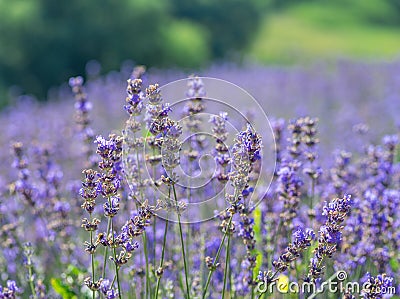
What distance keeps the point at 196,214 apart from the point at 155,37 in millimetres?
12446

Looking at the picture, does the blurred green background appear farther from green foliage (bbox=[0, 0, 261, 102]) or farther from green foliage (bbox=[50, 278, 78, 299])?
green foliage (bbox=[50, 278, 78, 299])

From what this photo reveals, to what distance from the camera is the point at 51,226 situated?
327 centimetres

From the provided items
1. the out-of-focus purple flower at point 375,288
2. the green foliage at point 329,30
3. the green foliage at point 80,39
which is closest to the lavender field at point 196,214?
the out-of-focus purple flower at point 375,288

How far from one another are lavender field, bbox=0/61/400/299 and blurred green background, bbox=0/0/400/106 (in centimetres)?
961

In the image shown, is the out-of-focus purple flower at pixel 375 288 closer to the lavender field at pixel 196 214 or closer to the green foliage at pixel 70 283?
the lavender field at pixel 196 214

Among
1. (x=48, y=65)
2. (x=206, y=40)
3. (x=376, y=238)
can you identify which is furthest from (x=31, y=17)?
(x=376, y=238)

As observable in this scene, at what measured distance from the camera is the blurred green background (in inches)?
575

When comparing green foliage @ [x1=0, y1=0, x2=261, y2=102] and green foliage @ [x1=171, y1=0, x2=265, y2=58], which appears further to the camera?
green foliage @ [x1=171, y1=0, x2=265, y2=58]

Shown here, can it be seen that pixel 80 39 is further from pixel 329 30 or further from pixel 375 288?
pixel 375 288

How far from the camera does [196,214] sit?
4.20 m

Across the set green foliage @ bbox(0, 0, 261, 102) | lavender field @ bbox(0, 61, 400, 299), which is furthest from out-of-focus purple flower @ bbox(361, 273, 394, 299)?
green foliage @ bbox(0, 0, 261, 102)

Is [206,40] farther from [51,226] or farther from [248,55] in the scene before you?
[51,226]

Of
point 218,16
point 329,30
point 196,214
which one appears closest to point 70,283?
point 196,214

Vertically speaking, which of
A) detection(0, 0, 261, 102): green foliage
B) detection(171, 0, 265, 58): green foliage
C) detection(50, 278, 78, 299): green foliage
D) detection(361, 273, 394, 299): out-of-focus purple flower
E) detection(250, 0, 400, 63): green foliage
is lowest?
detection(361, 273, 394, 299): out-of-focus purple flower
